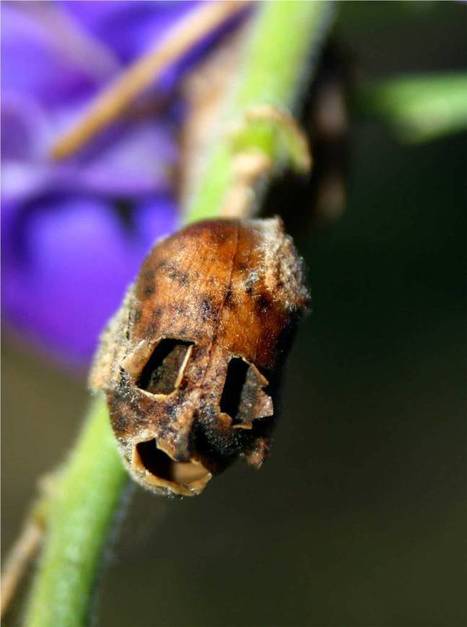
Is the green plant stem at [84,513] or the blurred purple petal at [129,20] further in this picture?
the blurred purple petal at [129,20]

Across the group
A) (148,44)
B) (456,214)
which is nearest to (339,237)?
(456,214)

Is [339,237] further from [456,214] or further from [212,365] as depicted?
[212,365]

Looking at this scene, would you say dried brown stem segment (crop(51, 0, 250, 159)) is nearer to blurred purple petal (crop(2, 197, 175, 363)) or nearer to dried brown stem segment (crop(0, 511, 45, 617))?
blurred purple petal (crop(2, 197, 175, 363))

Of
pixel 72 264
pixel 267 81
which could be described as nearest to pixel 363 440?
pixel 72 264

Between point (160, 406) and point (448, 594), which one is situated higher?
point (448, 594)

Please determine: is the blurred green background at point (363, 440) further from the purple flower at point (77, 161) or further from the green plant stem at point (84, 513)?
the green plant stem at point (84, 513)

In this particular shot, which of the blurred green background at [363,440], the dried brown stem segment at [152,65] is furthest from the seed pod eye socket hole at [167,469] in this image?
the blurred green background at [363,440]

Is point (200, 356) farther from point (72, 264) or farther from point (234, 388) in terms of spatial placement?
point (72, 264)
